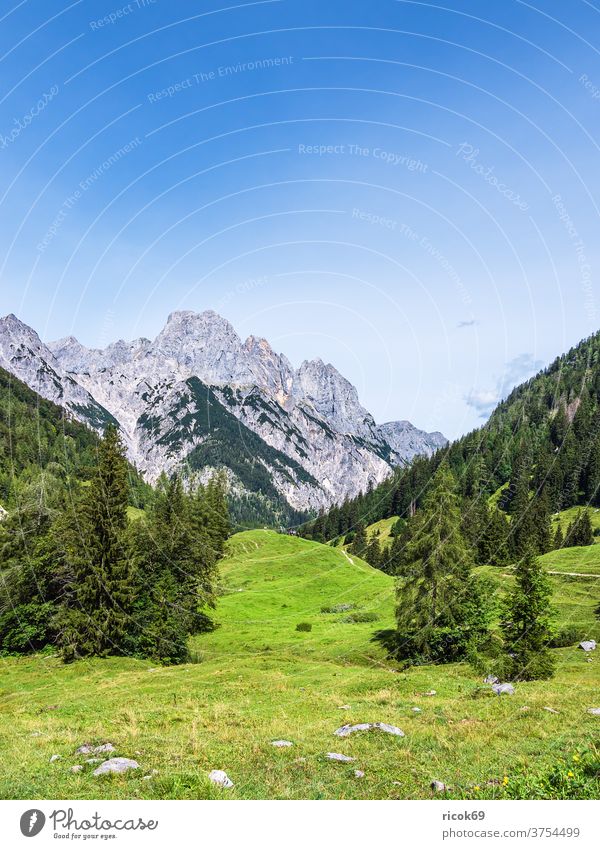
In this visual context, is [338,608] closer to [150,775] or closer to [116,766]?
[116,766]

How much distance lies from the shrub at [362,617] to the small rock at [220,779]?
5674 cm

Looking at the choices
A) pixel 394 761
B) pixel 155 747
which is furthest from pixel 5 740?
pixel 394 761

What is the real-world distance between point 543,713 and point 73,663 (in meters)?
38.9

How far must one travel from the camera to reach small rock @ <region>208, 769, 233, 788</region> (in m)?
11.9

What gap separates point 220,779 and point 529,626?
96.6 feet

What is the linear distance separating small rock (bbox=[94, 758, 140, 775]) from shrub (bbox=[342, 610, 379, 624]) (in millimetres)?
55869

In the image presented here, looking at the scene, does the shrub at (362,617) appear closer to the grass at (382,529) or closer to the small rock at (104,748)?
the small rock at (104,748)

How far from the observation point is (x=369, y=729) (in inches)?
736

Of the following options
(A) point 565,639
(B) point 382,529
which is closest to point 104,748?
(A) point 565,639

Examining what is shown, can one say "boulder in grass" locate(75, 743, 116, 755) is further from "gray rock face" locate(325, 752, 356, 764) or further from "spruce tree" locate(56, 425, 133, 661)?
"spruce tree" locate(56, 425, 133, 661)

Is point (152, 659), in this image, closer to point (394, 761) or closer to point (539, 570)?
point (539, 570)

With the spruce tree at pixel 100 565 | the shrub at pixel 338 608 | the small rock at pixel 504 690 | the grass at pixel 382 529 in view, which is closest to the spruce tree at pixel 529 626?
the small rock at pixel 504 690

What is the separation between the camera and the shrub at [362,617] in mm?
66438
